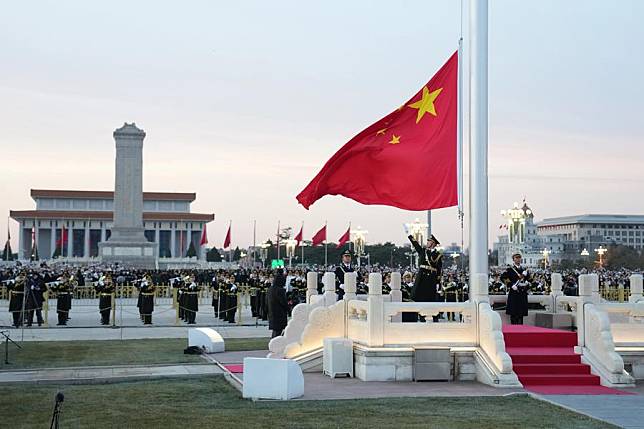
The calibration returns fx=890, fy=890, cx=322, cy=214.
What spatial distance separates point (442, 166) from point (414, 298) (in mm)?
3354

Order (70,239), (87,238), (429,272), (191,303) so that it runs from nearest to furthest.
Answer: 1. (429,272)
2. (191,303)
3. (87,238)
4. (70,239)

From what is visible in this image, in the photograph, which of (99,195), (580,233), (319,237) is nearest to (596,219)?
(580,233)

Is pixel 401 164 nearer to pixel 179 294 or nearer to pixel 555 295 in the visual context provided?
pixel 555 295

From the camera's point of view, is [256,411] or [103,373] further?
[103,373]

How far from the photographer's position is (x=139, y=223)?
325 feet

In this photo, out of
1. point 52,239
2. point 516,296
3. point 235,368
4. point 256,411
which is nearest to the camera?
point 256,411

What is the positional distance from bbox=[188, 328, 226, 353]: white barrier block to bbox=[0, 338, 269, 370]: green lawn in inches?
15.6

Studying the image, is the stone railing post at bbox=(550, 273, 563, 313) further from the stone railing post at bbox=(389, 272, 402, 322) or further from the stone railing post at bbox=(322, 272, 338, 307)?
the stone railing post at bbox=(322, 272, 338, 307)

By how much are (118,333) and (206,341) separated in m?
6.66

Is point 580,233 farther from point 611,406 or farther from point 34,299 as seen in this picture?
point 611,406

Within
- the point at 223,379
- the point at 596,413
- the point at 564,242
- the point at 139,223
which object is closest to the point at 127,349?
the point at 223,379

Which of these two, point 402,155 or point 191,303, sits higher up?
point 402,155

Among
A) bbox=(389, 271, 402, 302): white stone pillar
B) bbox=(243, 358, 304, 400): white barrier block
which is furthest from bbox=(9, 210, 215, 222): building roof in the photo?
bbox=(243, 358, 304, 400): white barrier block

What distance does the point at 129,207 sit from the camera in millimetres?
97438
